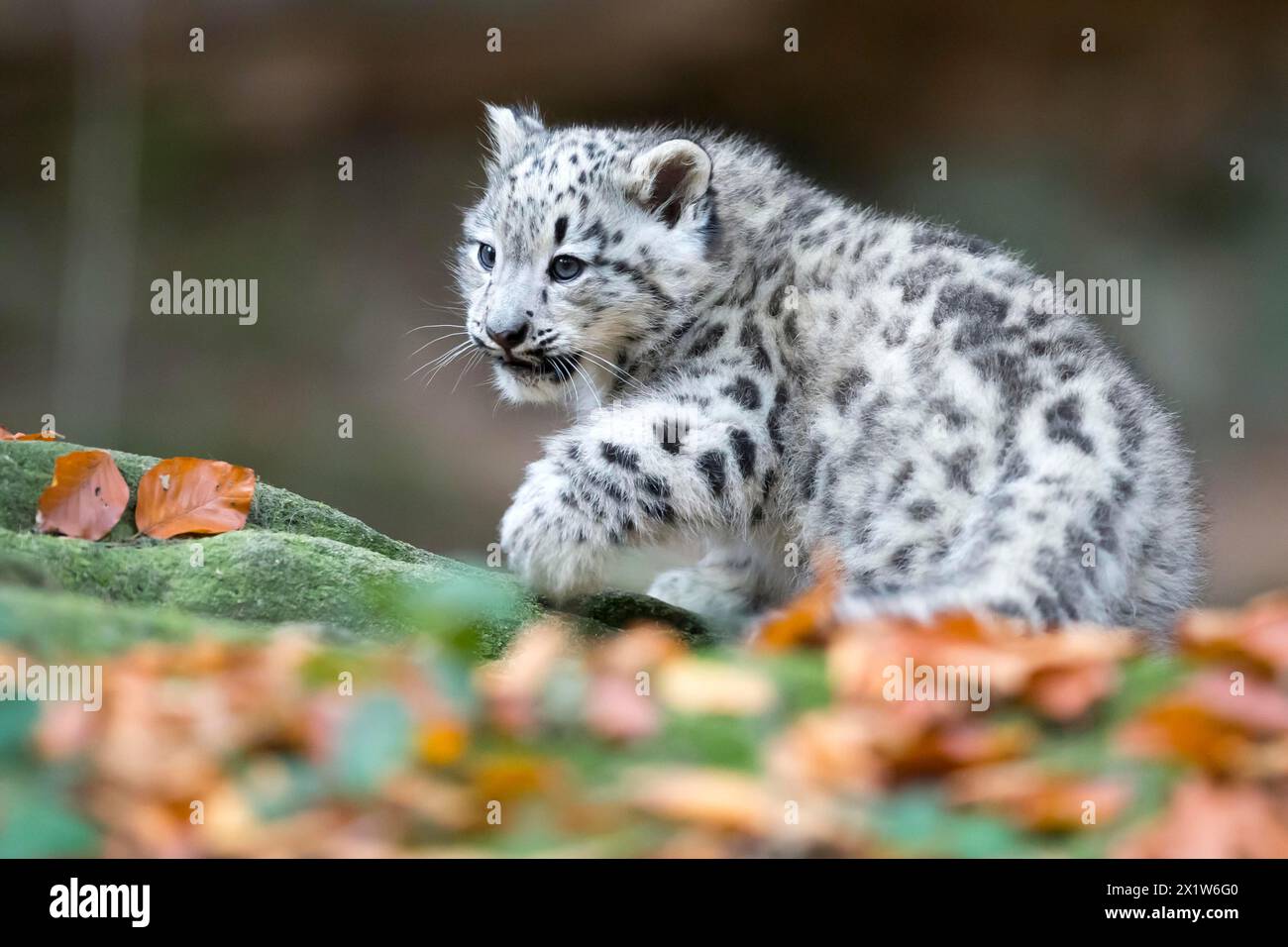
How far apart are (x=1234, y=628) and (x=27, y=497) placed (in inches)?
162

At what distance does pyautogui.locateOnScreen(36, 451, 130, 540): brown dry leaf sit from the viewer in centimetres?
510

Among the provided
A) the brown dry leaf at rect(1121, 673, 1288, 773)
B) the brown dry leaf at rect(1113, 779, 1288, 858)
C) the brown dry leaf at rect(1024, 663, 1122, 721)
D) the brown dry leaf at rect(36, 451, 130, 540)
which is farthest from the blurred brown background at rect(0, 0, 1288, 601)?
the brown dry leaf at rect(1113, 779, 1288, 858)

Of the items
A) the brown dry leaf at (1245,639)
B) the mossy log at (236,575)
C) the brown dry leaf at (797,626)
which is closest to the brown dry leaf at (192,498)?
the mossy log at (236,575)

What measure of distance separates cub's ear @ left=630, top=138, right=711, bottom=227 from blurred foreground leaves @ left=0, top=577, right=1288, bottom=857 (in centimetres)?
300

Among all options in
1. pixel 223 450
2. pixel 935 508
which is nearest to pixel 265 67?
pixel 223 450

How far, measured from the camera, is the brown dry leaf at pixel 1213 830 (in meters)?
2.86

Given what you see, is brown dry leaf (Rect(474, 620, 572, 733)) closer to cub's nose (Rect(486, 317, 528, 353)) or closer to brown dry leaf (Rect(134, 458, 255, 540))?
brown dry leaf (Rect(134, 458, 255, 540))

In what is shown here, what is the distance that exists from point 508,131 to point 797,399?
2326mm

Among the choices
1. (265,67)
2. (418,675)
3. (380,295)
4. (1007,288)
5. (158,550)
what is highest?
(265,67)

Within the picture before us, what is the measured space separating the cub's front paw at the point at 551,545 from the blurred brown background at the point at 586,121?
825cm

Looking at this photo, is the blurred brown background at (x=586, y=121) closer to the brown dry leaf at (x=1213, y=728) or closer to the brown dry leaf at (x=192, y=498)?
the brown dry leaf at (x=192, y=498)

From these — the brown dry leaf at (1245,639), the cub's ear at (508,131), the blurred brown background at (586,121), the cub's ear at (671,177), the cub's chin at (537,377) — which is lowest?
the brown dry leaf at (1245,639)

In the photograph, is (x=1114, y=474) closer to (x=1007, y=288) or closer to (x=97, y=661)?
(x=1007, y=288)

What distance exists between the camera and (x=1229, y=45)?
14000mm
